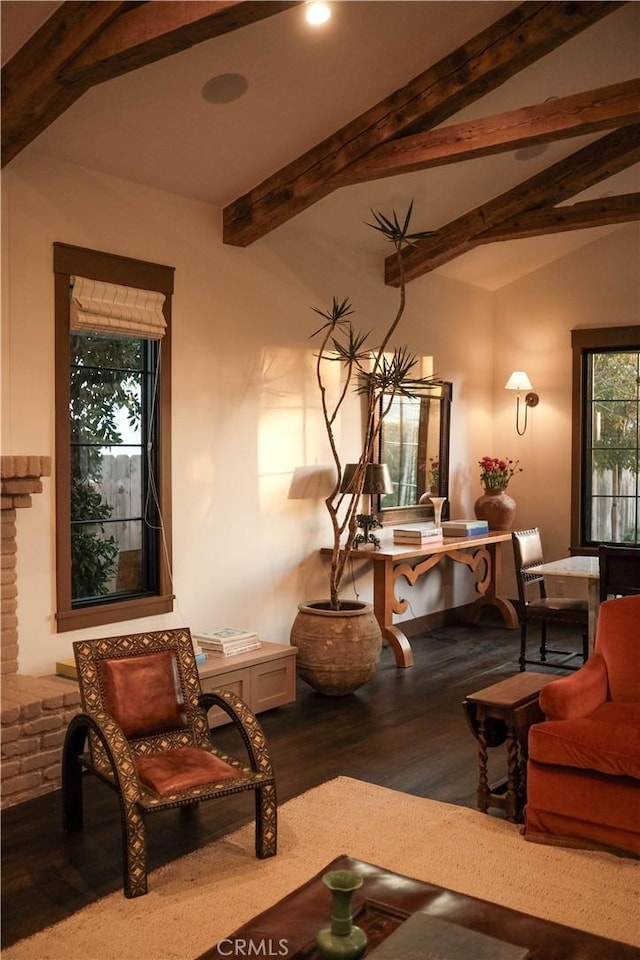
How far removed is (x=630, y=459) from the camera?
7801mm

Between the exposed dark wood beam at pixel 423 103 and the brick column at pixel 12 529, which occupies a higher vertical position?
the exposed dark wood beam at pixel 423 103

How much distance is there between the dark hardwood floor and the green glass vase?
52.8 inches

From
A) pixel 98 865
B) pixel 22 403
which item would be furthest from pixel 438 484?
pixel 98 865

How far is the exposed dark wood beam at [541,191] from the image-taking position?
6.39 meters

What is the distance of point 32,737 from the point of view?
392 cm

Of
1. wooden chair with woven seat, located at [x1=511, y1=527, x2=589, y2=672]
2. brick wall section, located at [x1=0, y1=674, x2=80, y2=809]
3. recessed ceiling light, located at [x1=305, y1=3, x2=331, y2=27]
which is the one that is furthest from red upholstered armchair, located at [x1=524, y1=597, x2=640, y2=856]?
recessed ceiling light, located at [x1=305, y1=3, x2=331, y2=27]

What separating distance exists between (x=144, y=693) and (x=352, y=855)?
1.01 m

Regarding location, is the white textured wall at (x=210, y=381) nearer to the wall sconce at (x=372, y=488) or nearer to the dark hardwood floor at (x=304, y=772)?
the wall sconce at (x=372, y=488)

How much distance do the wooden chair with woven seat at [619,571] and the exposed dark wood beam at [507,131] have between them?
2.30 meters

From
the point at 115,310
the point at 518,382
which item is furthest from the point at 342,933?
the point at 518,382

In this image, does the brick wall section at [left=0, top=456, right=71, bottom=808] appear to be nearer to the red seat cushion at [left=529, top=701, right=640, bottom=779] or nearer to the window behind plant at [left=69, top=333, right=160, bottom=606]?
the window behind plant at [left=69, top=333, right=160, bottom=606]

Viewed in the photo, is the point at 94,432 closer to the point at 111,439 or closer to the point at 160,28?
the point at 111,439

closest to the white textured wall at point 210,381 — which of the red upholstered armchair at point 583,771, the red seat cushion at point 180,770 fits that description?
the red seat cushion at point 180,770

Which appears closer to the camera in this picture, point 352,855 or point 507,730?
point 352,855
